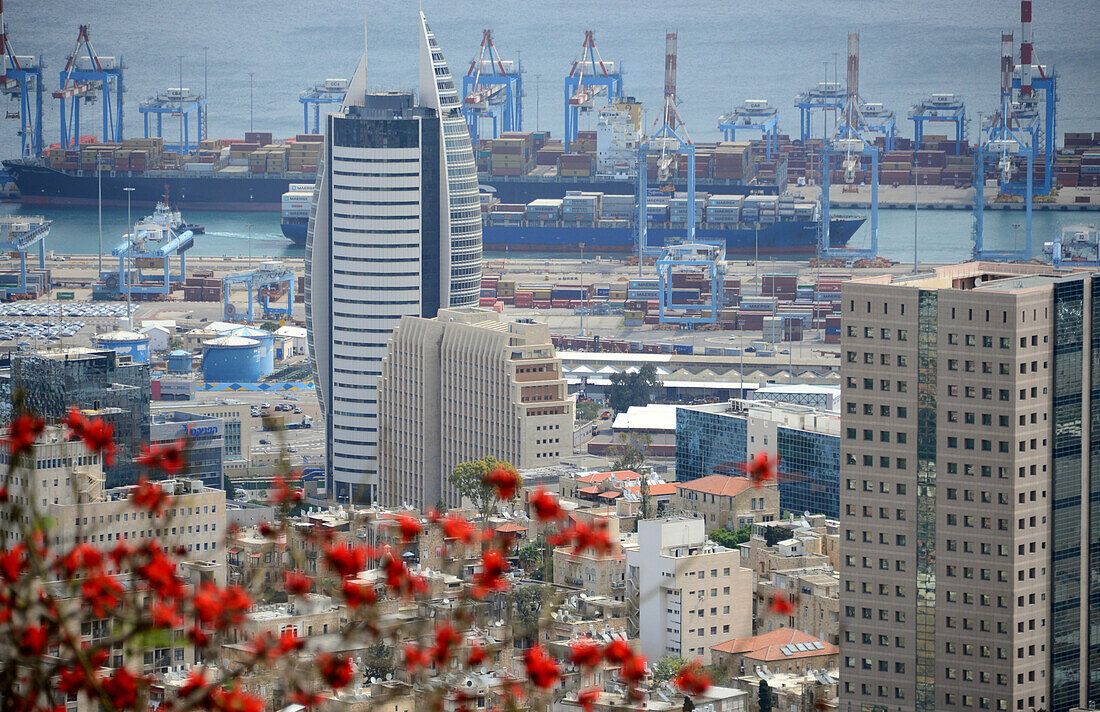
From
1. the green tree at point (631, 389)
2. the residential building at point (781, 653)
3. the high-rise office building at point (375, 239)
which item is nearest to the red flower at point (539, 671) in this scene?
the residential building at point (781, 653)

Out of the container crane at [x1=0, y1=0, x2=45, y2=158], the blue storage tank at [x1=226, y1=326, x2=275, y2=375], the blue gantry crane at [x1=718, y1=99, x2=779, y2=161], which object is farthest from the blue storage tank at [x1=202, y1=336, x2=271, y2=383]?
the container crane at [x1=0, y1=0, x2=45, y2=158]

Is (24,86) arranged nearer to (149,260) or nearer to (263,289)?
(149,260)

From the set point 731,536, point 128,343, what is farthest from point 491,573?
point 128,343

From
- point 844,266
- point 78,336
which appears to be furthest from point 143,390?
point 844,266

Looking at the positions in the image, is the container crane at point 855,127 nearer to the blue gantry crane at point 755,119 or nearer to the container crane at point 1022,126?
the blue gantry crane at point 755,119

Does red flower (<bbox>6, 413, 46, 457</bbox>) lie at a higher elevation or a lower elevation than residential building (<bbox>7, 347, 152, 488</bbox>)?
higher

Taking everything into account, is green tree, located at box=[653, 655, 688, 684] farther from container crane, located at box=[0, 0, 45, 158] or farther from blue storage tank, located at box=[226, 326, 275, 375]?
container crane, located at box=[0, 0, 45, 158]
